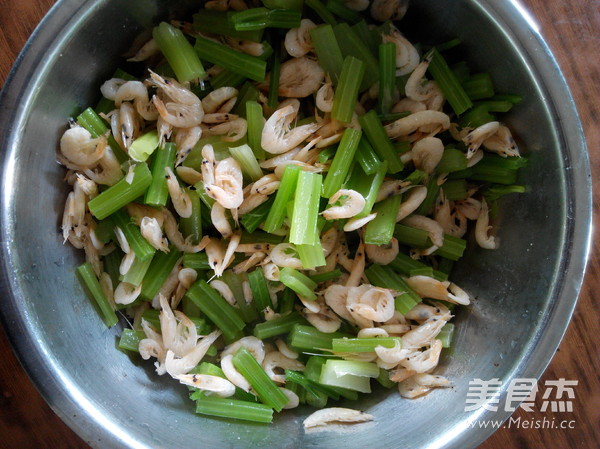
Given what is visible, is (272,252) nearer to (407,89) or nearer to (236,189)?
(236,189)

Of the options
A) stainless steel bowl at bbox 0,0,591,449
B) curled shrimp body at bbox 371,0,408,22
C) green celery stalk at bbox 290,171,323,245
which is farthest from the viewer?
curled shrimp body at bbox 371,0,408,22

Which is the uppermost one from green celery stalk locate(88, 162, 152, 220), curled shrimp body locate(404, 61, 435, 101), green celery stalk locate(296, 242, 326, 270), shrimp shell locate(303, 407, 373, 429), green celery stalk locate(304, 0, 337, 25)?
green celery stalk locate(304, 0, 337, 25)

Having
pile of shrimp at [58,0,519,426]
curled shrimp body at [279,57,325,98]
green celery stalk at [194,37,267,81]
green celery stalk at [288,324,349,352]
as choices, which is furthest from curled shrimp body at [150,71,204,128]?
green celery stalk at [288,324,349,352]

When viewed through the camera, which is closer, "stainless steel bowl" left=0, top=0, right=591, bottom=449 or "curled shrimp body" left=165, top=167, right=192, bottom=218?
"stainless steel bowl" left=0, top=0, right=591, bottom=449

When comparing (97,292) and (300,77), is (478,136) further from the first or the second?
(97,292)

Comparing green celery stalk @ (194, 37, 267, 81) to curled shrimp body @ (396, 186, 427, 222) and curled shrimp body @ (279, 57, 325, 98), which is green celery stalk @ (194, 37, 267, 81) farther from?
curled shrimp body @ (396, 186, 427, 222)

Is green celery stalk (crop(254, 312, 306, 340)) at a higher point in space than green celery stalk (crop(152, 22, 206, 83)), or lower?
lower

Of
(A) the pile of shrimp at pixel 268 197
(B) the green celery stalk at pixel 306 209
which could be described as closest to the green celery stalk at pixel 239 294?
(A) the pile of shrimp at pixel 268 197
